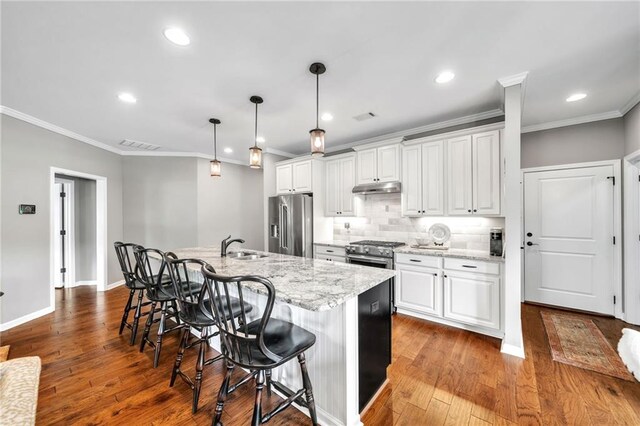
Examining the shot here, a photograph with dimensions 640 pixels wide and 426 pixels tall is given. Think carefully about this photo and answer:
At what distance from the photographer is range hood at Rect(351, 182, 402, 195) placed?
375 centimetres

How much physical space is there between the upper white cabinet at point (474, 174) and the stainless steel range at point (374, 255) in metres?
0.96

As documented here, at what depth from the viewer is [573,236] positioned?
355 centimetres

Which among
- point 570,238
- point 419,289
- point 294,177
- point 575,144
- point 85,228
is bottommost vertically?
point 419,289

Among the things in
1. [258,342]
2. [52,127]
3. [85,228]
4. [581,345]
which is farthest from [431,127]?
[85,228]

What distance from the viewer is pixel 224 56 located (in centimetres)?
213

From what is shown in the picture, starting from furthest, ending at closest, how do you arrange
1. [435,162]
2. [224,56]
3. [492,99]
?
1. [435,162]
2. [492,99]
3. [224,56]

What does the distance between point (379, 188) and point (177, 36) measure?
9.46 ft

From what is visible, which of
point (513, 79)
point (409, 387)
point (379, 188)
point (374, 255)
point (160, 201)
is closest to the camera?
point (409, 387)

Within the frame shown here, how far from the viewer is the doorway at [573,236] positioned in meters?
3.33

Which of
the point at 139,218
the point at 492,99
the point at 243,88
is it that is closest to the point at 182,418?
the point at 243,88

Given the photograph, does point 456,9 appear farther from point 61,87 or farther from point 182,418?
point 61,87

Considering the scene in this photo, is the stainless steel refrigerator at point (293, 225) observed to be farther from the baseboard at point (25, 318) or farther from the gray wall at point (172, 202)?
the baseboard at point (25, 318)

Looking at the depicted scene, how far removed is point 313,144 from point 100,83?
220cm

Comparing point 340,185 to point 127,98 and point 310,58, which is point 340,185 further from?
point 127,98
